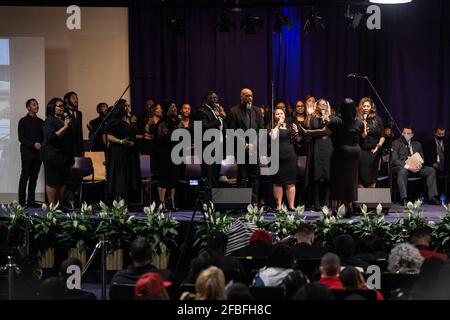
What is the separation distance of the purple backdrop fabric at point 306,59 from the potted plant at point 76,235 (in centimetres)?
553

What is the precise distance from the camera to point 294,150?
12578mm

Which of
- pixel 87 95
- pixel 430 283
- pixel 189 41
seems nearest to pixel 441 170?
pixel 189 41

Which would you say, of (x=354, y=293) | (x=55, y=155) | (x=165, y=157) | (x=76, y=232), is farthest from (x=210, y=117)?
(x=354, y=293)

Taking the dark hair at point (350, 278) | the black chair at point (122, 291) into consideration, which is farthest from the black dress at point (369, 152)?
the black chair at point (122, 291)

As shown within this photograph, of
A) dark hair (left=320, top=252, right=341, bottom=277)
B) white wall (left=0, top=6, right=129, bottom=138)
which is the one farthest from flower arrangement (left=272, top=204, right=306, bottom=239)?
white wall (left=0, top=6, right=129, bottom=138)

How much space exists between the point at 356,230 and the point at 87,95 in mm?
7140

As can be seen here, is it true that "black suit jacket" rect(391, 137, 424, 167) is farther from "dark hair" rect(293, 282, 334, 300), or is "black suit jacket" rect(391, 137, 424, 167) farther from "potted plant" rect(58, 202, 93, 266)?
"dark hair" rect(293, 282, 334, 300)

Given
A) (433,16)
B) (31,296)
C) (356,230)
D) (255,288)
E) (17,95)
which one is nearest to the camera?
(255,288)

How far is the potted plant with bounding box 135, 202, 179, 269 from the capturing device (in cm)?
1016

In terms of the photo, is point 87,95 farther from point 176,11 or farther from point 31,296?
point 31,296

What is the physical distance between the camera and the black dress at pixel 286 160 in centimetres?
1217

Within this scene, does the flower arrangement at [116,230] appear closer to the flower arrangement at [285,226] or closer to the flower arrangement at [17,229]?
the flower arrangement at [17,229]

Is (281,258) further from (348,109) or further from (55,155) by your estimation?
(55,155)

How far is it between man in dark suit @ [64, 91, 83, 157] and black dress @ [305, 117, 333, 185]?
10.6 feet
